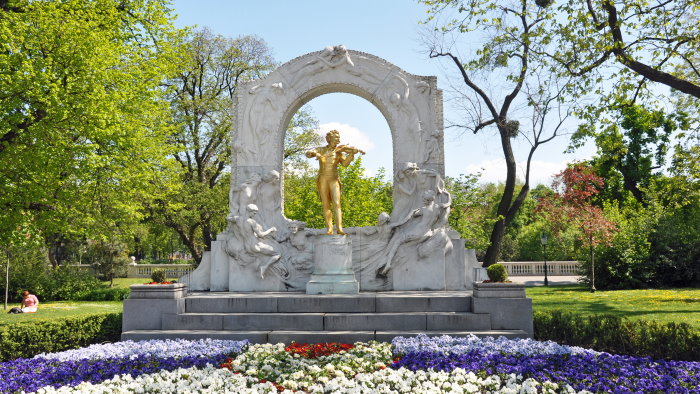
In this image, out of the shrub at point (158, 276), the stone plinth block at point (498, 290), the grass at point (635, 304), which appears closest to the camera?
the stone plinth block at point (498, 290)

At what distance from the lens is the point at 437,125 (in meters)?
12.7

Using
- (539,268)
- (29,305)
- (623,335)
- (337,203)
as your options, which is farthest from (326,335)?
(539,268)

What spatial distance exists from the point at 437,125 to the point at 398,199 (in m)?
2.09

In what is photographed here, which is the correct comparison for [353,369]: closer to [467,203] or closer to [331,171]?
[331,171]

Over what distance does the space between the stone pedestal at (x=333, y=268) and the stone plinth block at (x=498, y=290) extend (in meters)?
2.72

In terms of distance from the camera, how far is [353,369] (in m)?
6.99

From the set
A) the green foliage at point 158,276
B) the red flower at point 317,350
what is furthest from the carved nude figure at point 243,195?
the red flower at point 317,350

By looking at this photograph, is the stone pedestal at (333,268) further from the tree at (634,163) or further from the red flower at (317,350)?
the tree at (634,163)

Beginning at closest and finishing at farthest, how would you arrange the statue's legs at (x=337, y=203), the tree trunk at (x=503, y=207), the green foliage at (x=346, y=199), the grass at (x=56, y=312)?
1. the statue's legs at (x=337, y=203)
2. the grass at (x=56, y=312)
3. the tree trunk at (x=503, y=207)
4. the green foliage at (x=346, y=199)

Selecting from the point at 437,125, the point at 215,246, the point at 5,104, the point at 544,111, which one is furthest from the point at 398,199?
the point at 544,111

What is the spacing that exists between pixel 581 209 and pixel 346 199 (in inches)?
488

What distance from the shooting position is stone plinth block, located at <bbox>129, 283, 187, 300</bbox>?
10.2m

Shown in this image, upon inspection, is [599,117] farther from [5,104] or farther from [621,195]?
[621,195]

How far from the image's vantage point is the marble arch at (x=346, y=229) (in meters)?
12.0
